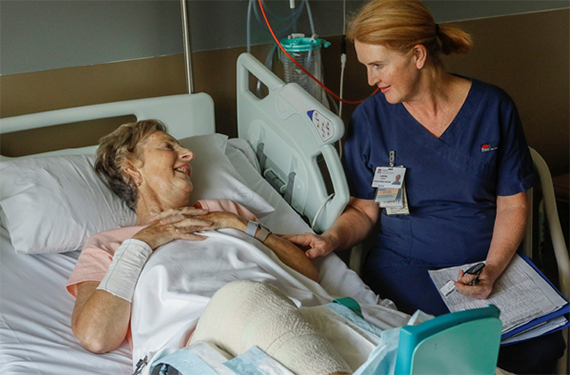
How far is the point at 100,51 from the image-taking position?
2.28 m

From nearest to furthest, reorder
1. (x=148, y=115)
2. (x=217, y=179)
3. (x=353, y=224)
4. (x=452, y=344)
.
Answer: (x=452, y=344) → (x=353, y=224) → (x=217, y=179) → (x=148, y=115)

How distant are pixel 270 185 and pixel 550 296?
1093 mm

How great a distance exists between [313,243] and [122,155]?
0.73m

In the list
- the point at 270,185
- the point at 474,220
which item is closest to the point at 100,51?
the point at 270,185

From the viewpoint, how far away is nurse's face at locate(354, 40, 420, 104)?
65.8 inches

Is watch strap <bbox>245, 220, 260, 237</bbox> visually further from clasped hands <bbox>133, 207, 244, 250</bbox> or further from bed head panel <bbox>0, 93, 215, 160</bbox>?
bed head panel <bbox>0, 93, 215, 160</bbox>

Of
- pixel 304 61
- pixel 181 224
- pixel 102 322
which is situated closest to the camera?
Result: pixel 102 322

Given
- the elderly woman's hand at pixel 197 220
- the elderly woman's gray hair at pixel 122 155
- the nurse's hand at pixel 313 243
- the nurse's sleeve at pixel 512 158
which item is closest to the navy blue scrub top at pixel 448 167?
the nurse's sleeve at pixel 512 158

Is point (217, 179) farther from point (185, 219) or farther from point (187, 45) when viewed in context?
point (187, 45)

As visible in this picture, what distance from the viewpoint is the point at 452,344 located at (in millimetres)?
831

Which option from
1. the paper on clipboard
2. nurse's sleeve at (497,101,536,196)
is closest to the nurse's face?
nurse's sleeve at (497,101,536,196)

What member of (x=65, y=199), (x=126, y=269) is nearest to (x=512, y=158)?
(x=126, y=269)

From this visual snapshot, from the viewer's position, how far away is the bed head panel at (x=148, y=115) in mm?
2037

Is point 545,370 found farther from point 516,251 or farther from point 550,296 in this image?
point 516,251
